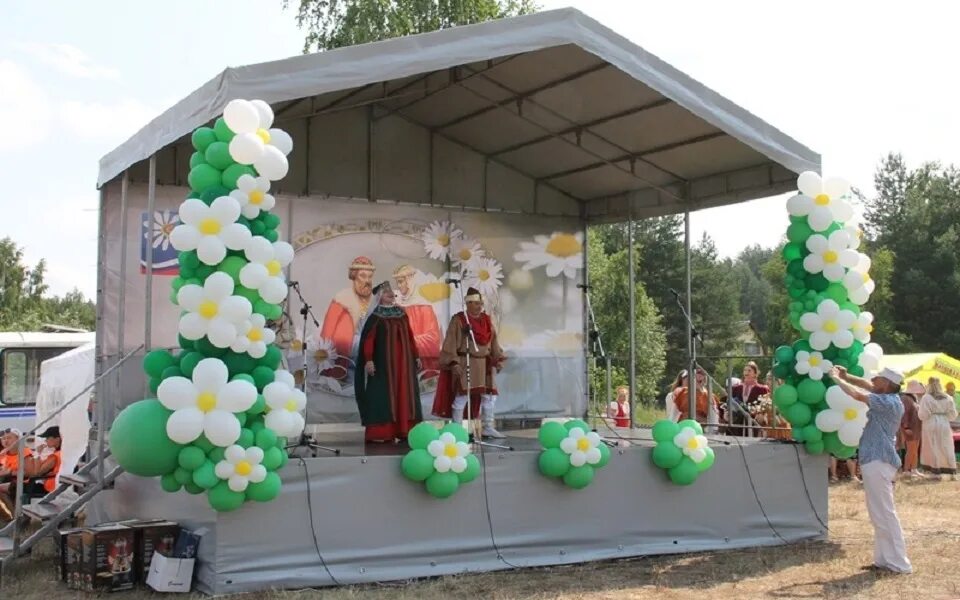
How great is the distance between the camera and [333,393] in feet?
31.0

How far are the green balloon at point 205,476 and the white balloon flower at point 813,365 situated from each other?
→ 4364 millimetres

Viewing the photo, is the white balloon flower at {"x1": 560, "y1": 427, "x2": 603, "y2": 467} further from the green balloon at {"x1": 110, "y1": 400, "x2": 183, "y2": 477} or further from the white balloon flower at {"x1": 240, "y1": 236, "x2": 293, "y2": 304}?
the green balloon at {"x1": 110, "y1": 400, "x2": 183, "y2": 477}

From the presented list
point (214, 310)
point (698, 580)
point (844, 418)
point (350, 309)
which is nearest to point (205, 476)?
point (214, 310)

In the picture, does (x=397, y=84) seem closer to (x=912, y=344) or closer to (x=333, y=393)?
(x=333, y=393)

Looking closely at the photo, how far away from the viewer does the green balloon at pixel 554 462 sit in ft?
22.5

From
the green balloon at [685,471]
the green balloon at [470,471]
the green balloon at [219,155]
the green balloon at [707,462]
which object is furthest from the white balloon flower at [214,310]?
the green balloon at [707,462]

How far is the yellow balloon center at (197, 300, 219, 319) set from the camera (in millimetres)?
5641

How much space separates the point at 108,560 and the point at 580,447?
3.05 metres

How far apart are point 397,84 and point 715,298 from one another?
34606 mm

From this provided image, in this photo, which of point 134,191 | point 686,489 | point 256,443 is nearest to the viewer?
point 256,443

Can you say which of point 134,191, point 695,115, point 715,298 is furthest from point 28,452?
point 715,298

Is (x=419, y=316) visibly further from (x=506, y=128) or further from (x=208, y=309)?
(x=208, y=309)

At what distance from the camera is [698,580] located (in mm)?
6629

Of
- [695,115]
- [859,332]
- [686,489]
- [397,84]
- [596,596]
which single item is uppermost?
[397,84]
